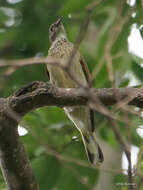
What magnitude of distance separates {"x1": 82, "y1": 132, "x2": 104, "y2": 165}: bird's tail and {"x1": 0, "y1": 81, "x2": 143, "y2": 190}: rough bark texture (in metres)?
1.32

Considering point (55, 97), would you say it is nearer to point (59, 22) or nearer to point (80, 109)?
point (80, 109)

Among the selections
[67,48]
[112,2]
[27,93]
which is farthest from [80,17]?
[27,93]

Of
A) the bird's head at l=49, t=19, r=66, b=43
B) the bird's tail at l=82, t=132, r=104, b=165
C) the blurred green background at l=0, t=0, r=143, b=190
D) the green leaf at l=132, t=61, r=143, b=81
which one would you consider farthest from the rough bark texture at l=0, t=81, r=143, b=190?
the bird's head at l=49, t=19, r=66, b=43

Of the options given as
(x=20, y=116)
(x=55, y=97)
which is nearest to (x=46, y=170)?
(x=20, y=116)

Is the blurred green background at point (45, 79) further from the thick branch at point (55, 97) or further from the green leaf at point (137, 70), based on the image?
the thick branch at point (55, 97)

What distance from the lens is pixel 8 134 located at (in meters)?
2.86

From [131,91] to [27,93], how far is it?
0.68 m

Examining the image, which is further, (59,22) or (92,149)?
(59,22)

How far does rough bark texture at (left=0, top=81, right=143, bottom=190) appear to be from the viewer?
285cm

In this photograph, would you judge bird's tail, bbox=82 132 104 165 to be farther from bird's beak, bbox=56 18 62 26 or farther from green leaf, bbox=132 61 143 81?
bird's beak, bbox=56 18 62 26

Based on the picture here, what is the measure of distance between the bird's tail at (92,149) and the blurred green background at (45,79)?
122 mm

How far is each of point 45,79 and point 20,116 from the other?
2.80 m

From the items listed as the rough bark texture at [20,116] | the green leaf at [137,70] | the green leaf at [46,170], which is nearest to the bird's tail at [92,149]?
the green leaf at [46,170]

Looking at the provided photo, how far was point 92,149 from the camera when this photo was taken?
4.30 m
